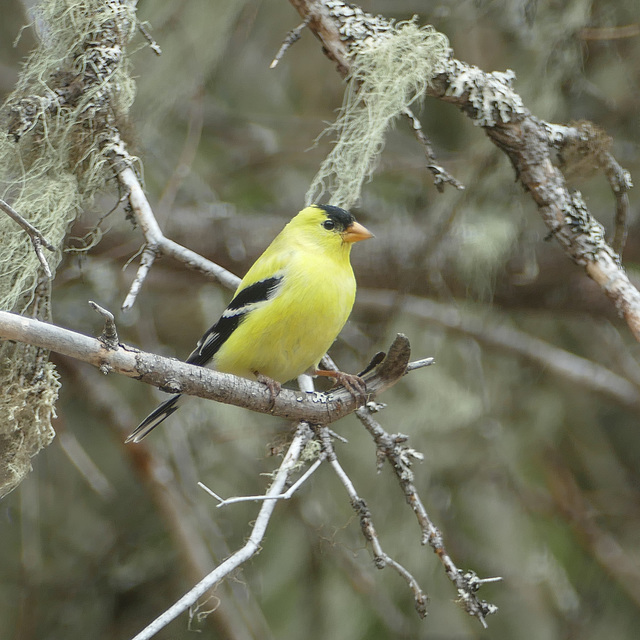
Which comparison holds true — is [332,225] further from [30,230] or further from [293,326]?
[30,230]

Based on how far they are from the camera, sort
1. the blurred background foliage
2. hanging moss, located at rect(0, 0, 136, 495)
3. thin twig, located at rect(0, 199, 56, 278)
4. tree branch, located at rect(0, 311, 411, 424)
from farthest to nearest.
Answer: the blurred background foliage
hanging moss, located at rect(0, 0, 136, 495)
thin twig, located at rect(0, 199, 56, 278)
tree branch, located at rect(0, 311, 411, 424)

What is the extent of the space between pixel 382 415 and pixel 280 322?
1.80 meters

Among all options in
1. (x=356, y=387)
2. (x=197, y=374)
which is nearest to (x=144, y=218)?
(x=197, y=374)

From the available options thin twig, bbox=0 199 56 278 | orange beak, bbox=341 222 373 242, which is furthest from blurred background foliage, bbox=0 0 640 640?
thin twig, bbox=0 199 56 278

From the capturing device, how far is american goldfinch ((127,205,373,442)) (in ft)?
10.1

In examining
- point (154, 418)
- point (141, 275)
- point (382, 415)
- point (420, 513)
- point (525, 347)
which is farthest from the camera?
point (525, 347)

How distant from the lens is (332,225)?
3600 millimetres

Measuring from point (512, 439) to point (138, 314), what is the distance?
2.59 metres

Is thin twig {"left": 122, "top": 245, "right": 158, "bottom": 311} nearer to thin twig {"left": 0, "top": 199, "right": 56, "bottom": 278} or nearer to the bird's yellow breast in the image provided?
thin twig {"left": 0, "top": 199, "right": 56, "bottom": 278}

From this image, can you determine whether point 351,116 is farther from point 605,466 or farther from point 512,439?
point 605,466

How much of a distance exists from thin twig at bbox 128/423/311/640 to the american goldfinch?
0.36 m

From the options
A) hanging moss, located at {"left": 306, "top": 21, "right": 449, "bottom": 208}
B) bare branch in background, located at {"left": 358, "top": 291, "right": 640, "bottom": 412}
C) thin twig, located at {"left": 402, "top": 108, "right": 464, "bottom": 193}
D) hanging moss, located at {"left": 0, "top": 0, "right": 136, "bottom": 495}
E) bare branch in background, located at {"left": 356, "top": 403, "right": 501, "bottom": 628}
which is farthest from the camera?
bare branch in background, located at {"left": 358, "top": 291, "right": 640, "bottom": 412}

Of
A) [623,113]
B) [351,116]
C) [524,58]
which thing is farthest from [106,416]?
[623,113]

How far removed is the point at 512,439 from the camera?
211 inches
